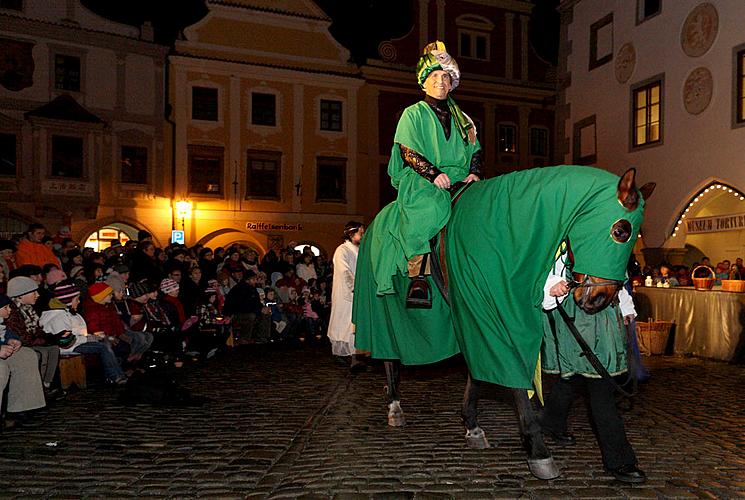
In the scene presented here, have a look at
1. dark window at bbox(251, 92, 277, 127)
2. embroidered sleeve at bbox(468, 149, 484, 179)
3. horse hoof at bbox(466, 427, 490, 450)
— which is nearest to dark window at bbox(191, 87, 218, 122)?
dark window at bbox(251, 92, 277, 127)

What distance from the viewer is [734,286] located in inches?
386

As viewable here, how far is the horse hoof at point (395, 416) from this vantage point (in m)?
5.57

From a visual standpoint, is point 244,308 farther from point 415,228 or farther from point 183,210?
point 183,210

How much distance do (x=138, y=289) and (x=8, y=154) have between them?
1511 centimetres

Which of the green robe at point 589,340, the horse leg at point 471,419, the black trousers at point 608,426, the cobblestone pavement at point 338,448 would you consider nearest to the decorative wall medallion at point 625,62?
the cobblestone pavement at point 338,448

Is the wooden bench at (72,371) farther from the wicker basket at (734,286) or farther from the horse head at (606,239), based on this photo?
the wicker basket at (734,286)

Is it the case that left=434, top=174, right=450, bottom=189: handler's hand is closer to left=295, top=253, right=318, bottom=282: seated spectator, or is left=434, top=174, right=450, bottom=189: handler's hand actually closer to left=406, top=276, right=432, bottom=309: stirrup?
left=406, top=276, right=432, bottom=309: stirrup

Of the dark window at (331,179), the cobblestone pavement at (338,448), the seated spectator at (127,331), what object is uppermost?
the dark window at (331,179)

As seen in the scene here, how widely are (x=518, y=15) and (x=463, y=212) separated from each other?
2710cm

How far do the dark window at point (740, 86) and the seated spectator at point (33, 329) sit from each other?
13.9 m

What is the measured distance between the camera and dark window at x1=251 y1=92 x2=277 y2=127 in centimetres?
2464

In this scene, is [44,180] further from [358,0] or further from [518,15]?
[518,15]

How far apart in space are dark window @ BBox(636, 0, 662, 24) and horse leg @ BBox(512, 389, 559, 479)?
15.3 meters

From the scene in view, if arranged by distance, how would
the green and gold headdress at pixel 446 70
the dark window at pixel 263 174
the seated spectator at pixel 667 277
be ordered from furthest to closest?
the dark window at pixel 263 174 < the seated spectator at pixel 667 277 < the green and gold headdress at pixel 446 70
